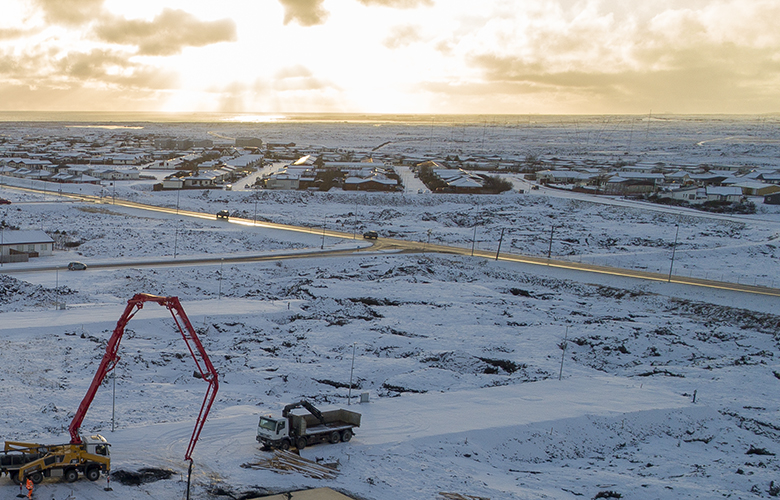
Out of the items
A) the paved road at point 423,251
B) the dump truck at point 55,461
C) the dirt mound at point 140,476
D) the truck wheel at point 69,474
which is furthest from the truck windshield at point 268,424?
the paved road at point 423,251

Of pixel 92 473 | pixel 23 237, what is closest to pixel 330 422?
pixel 92 473

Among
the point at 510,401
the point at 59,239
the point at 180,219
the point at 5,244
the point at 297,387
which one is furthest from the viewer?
the point at 180,219

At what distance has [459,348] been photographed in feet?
119

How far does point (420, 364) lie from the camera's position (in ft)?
109

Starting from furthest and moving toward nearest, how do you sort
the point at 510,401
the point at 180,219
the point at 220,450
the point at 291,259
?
the point at 180,219 < the point at 291,259 < the point at 510,401 < the point at 220,450

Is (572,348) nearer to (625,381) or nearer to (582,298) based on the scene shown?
(625,381)

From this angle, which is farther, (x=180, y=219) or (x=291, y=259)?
(x=180, y=219)

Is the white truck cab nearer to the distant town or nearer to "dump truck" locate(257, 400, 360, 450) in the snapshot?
"dump truck" locate(257, 400, 360, 450)

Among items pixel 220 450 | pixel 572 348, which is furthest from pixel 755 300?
pixel 220 450

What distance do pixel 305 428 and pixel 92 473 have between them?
6.39 m

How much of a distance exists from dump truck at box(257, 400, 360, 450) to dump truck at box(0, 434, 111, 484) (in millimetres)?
4776

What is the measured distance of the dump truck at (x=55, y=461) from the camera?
1784 centimetres

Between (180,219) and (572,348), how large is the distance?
4997cm

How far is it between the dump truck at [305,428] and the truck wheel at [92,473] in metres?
4.89
